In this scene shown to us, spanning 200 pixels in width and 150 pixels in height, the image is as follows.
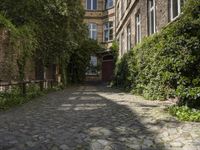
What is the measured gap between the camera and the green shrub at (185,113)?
7.62 metres

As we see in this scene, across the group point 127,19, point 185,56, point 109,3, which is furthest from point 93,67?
point 185,56

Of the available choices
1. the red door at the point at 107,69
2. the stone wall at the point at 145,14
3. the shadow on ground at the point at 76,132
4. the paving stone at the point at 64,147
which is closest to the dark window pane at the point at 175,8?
the stone wall at the point at 145,14

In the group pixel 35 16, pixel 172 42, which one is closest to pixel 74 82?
pixel 35 16

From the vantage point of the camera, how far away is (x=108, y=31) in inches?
1481

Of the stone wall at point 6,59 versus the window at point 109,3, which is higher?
the window at point 109,3

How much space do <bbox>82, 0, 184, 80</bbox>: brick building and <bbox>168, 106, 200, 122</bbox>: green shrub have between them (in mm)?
4960

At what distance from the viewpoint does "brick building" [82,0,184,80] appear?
13992mm

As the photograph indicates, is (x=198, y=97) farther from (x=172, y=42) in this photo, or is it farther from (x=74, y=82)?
(x=74, y=82)

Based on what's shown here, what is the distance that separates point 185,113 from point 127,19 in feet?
55.8

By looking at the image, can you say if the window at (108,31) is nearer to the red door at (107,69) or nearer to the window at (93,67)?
the window at (93,67)

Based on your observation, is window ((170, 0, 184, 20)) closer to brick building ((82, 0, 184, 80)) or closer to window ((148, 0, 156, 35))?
brick building ((82, 0, 184, 80))

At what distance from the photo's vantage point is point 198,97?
8.41 metres

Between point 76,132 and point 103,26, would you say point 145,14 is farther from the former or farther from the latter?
point 103,26

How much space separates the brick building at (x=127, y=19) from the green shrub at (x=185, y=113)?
496cm
